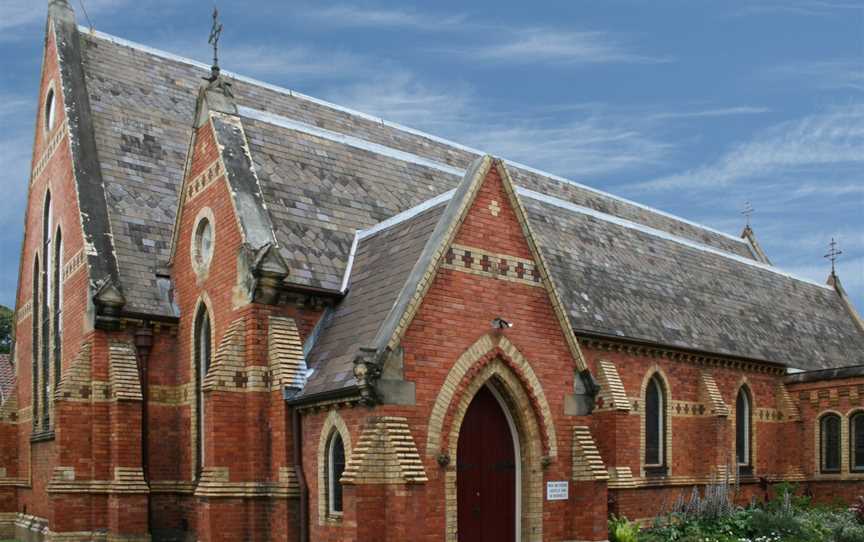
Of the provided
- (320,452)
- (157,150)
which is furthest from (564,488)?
(157,150)

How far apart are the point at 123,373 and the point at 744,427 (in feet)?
64.5

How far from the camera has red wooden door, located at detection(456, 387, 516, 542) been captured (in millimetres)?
16188

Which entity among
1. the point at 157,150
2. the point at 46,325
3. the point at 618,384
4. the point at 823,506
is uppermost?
the point at 157,150

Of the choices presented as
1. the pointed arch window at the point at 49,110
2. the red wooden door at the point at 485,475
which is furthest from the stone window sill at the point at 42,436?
the red wooden door at the point at 485,475

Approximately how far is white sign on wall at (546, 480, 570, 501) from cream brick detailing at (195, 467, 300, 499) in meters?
4.46

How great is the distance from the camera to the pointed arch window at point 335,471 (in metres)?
15.8

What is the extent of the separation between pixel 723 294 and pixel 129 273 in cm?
2071

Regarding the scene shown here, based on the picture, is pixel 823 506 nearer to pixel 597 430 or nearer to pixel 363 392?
pixel 597 430

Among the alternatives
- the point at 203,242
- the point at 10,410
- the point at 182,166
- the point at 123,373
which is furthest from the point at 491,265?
the point at 10,410

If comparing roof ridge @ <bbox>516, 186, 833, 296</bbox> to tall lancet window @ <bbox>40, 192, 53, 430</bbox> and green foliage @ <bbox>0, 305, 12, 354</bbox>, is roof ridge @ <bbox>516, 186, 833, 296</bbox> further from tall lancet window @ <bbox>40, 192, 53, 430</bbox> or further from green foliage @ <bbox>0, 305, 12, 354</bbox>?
green foliage @ <bbox>0, 305, 12, 354</bbox>

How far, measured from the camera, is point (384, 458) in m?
14.4

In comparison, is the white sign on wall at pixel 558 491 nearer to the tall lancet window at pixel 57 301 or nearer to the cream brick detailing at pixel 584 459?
the cream brick detailing at pixel 584 459

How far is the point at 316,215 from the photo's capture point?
1938 centimetres

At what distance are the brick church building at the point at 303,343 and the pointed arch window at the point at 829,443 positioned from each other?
183 inches
